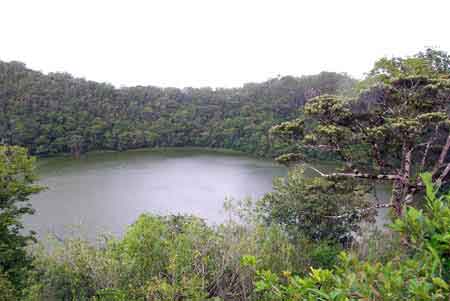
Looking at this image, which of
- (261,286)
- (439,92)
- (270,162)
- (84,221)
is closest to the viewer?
(261,286)

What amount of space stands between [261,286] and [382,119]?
5.92m

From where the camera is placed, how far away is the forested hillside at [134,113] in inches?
1288

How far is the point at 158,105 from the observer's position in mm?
40969

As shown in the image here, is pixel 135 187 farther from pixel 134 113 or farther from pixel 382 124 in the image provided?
pixel 134 113

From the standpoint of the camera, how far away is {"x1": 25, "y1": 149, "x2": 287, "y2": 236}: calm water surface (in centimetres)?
1386

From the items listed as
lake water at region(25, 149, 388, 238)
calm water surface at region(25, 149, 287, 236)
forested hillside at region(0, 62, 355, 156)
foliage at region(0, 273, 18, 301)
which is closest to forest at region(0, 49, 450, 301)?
foliage at region(0, 273, 18, 301)

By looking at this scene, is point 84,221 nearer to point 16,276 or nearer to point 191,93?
point 16,276

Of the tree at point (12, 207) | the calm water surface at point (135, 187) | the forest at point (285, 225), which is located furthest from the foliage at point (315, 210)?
the tree at point (12, 207)

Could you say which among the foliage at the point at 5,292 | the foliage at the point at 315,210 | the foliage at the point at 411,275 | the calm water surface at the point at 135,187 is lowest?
the calm water surface at the point at 135,187

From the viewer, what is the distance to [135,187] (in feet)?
64.2

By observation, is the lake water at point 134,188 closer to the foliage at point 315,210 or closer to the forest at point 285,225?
the forest at point 285,225

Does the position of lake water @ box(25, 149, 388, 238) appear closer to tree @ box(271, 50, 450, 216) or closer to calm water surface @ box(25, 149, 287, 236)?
calm water surface @ box(25, 149, 287, 236)

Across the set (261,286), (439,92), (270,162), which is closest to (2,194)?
(261,286)

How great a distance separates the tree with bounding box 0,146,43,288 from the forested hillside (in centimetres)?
2490
